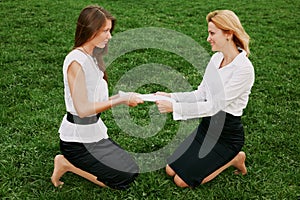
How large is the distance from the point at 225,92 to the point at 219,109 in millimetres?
164

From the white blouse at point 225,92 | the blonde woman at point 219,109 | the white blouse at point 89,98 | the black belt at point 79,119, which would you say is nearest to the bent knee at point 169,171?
the blonde woman at point 219,109

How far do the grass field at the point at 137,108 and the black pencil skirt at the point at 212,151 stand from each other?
133 mm

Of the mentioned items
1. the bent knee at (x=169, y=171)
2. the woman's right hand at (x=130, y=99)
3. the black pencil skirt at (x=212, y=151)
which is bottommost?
the bent knee at (x=169, y=171)

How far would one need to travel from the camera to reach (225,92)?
313cm

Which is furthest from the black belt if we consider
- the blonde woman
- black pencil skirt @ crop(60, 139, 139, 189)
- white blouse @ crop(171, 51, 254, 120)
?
white blouse @ crop(171, 51, 254, 120)

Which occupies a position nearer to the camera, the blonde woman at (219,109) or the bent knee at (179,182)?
the blonde woman at (219,109)

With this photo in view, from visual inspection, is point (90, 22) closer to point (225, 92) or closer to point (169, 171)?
point (225, 92)

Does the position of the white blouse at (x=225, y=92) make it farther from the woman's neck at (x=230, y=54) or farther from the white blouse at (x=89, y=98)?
the white blouse at (x=89, y=98)

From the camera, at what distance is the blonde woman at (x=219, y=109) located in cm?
312

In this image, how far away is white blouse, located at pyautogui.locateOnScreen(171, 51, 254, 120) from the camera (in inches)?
123

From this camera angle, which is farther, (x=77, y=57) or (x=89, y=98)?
(x=89, y=98)

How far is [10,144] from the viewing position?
12.3ft

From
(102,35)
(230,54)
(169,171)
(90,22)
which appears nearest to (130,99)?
(102,35)

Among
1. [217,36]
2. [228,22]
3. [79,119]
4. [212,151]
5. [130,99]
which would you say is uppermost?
[228,22]
